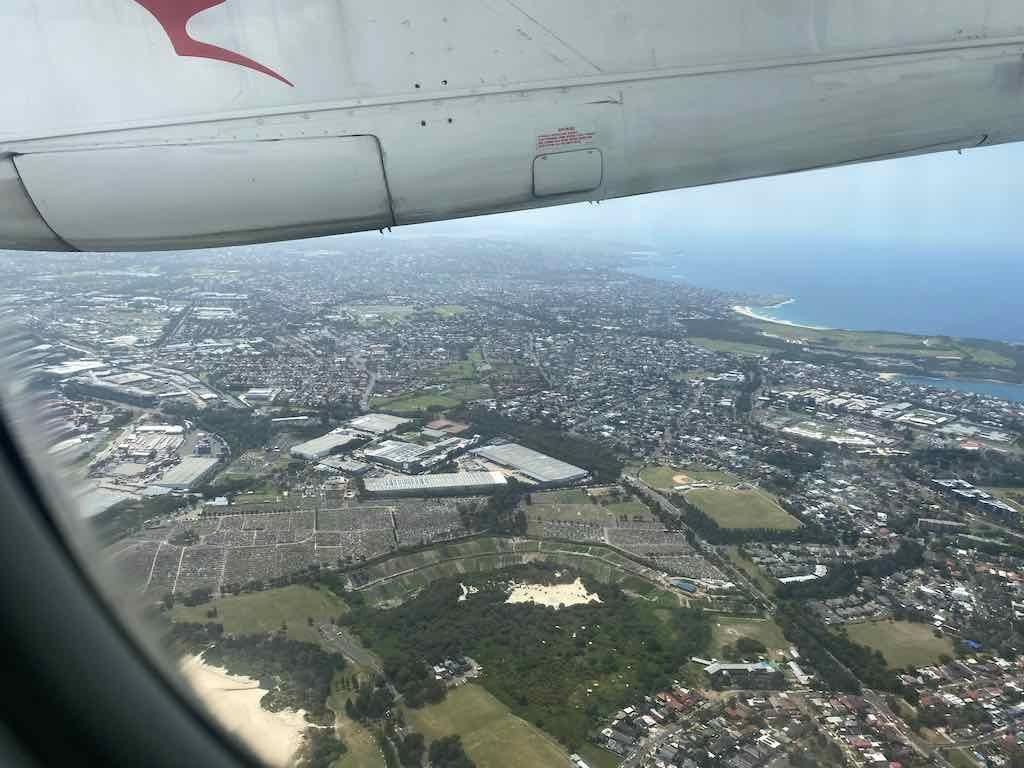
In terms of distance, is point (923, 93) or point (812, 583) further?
point (812, 583)

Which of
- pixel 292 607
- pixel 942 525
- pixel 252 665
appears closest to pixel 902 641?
pixel 942 525

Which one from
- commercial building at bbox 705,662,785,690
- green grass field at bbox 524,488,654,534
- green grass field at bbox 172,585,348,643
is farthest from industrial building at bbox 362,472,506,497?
commercial building at bbox 705,662,785,690

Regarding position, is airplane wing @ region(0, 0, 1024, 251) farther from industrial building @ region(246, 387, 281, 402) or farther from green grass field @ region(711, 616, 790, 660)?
industrial building @ region(246, 387, 281, 402)

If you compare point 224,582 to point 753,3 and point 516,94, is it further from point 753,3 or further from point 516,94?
point 753,3

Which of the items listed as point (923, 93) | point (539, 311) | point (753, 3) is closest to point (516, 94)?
point (753, 3)

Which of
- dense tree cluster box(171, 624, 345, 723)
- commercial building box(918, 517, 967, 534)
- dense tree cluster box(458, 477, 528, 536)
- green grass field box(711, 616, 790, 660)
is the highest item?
dense tree cluster box(171, 624, 345, 723)

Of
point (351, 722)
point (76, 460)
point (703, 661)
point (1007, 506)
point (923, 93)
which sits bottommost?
point (1007, 506)

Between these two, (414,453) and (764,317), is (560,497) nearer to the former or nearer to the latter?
(414,453)
